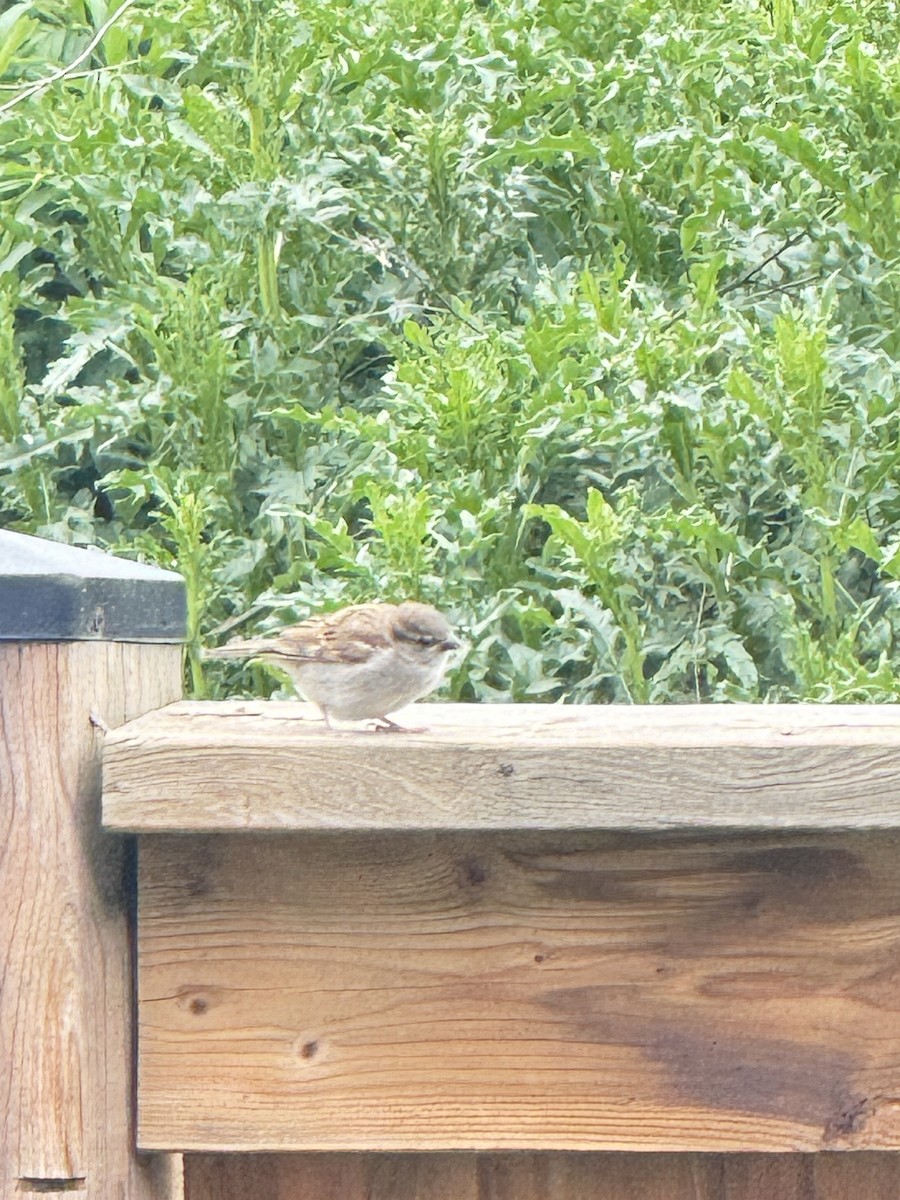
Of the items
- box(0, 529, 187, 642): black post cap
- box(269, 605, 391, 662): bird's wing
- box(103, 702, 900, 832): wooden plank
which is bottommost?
box(269, 605, 391, 662): bird's wing

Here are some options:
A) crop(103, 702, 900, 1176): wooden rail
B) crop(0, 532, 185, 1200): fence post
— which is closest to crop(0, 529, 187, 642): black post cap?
crop(0, 532, 185, 1200): fence post

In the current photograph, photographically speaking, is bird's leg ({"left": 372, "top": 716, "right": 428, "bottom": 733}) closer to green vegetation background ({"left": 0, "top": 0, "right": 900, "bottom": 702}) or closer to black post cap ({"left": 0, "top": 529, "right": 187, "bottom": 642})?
black post cap ({"left": 0, "top": 529, "right": 187, "bottom": 642})

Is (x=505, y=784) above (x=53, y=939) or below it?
above

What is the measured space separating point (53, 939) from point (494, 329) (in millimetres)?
2031

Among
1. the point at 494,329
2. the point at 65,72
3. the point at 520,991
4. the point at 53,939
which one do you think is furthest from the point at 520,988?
the point at 65,72

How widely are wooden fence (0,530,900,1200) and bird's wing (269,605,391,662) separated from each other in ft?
2.25

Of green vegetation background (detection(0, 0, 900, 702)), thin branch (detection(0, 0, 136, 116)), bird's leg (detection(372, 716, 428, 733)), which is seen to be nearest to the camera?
bird's leg (detection(372, 716, 428, 733))

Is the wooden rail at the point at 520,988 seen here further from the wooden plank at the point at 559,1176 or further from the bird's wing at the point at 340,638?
the bird's wing at the point at 340,638

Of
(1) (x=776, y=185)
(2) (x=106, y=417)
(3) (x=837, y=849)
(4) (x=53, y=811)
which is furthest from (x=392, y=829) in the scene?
(1) (x=776, y=185)

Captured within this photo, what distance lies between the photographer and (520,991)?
1.63 metres

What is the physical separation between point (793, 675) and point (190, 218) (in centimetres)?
166

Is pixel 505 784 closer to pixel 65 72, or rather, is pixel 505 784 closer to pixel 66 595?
pixel 66 595

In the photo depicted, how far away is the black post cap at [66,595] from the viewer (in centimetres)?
156

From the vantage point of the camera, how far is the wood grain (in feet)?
5.15
